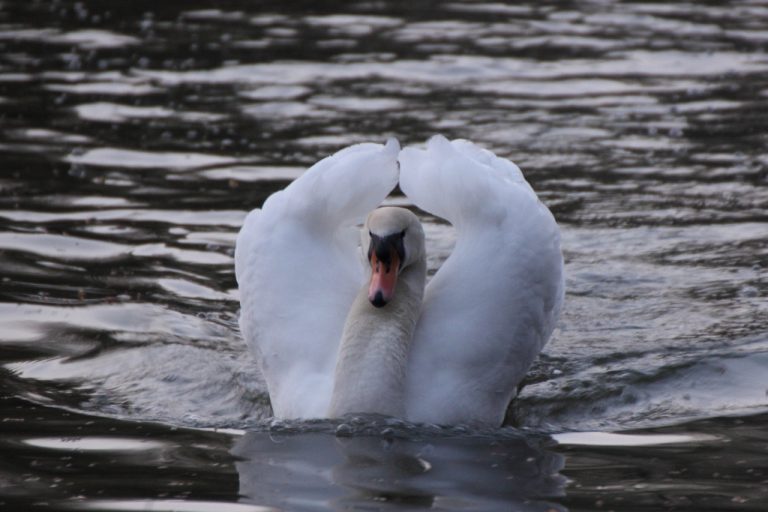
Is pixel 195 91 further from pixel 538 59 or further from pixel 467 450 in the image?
pixel 467 450

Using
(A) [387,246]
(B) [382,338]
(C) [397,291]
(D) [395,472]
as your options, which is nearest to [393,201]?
(C) [397,291]

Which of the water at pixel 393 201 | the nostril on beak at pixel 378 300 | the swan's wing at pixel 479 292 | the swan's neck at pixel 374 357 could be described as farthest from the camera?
the swan's wing at pixel 479 292

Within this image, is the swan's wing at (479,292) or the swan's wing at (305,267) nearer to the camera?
the swan's wing at (479,292)

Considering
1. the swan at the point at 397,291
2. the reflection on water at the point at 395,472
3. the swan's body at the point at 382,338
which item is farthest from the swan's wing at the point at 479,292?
the reflection on water at the point at 395,472

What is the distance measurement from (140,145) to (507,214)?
5.75 metres

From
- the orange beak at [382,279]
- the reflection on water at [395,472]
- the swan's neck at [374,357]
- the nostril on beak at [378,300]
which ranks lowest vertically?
the reflection on water at [395,472]

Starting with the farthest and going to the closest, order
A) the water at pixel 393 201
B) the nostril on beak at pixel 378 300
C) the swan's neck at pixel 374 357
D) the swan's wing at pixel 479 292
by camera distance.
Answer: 1. the swan's wing at pixel 479 292
2. the nostril on beak at pixel 378 300
3. the swan's neck at pixel 374 357
4. the water at pixel 393 201

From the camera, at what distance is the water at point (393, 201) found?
5609 millimetres

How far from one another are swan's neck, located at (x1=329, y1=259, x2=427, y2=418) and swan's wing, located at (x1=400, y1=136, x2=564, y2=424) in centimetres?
12

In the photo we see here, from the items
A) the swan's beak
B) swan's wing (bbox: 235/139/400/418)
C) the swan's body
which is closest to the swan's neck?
the swan's body

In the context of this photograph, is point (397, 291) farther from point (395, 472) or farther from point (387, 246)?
point (395, 472)

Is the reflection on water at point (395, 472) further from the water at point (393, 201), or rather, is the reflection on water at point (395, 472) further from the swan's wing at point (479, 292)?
the swan's wing at point (479, 292)

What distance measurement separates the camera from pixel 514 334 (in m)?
6.71

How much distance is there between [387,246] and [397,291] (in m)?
0.31
